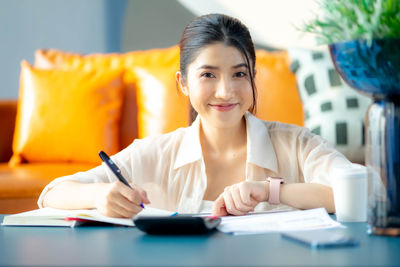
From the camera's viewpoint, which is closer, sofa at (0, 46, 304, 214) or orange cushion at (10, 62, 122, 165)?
sofa at (0, 46, 304, 214)

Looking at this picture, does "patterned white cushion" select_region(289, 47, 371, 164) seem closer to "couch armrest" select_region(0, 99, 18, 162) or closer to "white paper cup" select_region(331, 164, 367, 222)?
"white paper cup" select_region(331, 164, 367, 222)

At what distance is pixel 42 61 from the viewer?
282 centimetres

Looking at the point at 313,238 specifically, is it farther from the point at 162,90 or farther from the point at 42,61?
the point at 42,61

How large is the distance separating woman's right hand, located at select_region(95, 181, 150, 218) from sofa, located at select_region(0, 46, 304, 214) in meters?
1.24

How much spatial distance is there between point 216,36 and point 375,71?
0.77 metres

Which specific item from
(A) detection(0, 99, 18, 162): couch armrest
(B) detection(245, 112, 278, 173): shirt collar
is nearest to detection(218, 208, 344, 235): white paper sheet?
(B) detection(245, 112, 278, 173): shirt collar

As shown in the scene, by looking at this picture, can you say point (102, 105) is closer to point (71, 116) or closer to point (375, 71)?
point (71, 116)

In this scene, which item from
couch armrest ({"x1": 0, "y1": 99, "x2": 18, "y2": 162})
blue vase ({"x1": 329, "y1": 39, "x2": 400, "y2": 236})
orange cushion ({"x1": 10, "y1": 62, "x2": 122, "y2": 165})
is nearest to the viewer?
blue vase ({"x1": 329, "y1": 39, "x2": 400, "y2": 236})

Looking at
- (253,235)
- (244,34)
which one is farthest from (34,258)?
(244,34)

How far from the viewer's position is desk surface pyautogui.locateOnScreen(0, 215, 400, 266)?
2.34 feet

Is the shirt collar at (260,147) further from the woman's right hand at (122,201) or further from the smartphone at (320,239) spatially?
the smartphone at (320,239)

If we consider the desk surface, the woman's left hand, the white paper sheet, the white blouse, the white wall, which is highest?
the white wall

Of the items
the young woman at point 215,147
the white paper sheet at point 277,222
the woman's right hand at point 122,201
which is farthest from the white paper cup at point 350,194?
the woman's right hand at point 122,201

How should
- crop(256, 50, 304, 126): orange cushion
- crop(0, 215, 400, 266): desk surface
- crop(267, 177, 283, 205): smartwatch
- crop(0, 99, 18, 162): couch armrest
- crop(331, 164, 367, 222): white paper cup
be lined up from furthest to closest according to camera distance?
crop(0, 99, 18, 162): couch armrest → crop(256, 50, 304, 126): orange cushion → crop(267, 177, 283, 205): smartwatch → crop(331, 164, 367, 222): white paper cup → crop(0, 215, 400, 266): desk surface
